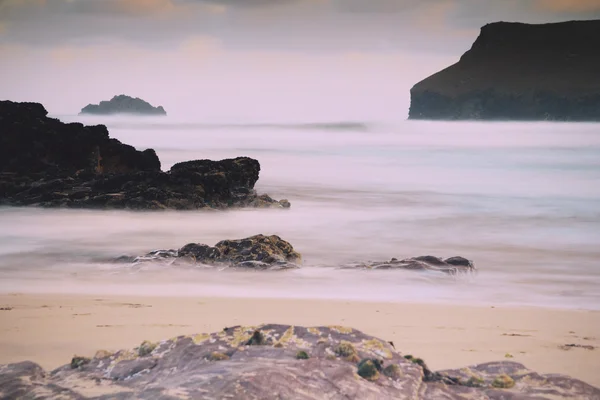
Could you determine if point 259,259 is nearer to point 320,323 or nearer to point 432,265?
point 432,265

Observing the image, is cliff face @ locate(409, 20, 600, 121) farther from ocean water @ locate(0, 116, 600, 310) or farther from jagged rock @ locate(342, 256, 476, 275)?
jagged rock @ locate(342, 256, 476, 275)

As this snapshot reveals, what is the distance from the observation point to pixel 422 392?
298 cm

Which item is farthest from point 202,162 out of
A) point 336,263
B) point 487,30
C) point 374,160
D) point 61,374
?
point 487,30

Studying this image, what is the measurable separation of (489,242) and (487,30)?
72293 mm

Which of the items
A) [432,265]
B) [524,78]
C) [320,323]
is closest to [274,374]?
[320,323]

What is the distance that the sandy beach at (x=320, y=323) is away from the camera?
411 cm

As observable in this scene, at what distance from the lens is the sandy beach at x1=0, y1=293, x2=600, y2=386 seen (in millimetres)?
4105

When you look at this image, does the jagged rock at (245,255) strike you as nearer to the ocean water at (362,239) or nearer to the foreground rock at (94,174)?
the ocean water at (362,239)

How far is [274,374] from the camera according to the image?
2828 millimetres

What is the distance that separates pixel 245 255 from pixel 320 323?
2234mm

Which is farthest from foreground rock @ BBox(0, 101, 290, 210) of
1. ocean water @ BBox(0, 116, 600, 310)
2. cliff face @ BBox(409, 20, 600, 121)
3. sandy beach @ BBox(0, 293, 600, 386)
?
cliff face @ BBox(409, 20, 600, 121)

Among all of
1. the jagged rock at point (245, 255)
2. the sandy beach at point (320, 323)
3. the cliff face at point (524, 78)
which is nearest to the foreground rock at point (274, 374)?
the sandy beach at point (320, 323)

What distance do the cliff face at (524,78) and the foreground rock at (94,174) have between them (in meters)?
58.9

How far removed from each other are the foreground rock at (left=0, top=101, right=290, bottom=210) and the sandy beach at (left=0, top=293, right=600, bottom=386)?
420 cm
